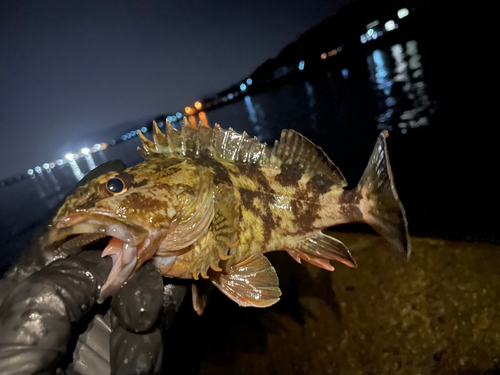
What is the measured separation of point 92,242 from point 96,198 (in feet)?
1.51

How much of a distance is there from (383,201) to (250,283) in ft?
4.81

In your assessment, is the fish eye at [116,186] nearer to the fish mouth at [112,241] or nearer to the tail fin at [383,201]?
the fish mouth at [112,241]

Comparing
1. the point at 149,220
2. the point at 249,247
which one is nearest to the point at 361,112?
the point at 249,247

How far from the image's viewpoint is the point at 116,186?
6.32ft

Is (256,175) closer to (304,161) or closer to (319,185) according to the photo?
(304,161)

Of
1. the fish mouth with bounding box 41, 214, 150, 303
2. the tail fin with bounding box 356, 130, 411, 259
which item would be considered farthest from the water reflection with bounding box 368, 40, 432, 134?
the fish mouth with bounding box 41, 214, 150, 303

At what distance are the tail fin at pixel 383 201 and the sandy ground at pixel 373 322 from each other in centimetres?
23

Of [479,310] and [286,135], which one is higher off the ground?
[286,135]

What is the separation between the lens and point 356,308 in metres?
3.07

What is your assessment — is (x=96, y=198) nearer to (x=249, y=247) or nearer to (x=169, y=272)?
(x=169, y=272)

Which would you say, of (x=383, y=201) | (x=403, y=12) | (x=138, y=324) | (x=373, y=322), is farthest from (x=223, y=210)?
(x=403, y=12)

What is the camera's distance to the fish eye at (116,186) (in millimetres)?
1904

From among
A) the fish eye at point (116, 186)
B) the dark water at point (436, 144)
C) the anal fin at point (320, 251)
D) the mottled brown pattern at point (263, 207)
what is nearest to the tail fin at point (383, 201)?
the anal fin at point (320, 251)

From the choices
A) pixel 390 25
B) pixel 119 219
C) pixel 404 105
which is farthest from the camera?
pixel 390 25
